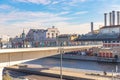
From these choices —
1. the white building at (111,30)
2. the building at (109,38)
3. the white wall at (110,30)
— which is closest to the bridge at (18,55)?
the building at (109,38)

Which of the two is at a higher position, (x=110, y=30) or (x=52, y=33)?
(x=110, y=30)

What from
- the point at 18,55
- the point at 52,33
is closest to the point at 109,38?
the point at 52,33

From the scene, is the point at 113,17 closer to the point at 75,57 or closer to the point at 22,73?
the point at 75,57

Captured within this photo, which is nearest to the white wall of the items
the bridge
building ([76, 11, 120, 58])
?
building ([76, 11, 120, 58])

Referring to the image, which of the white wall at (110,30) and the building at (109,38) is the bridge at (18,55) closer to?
the building at (109,38)

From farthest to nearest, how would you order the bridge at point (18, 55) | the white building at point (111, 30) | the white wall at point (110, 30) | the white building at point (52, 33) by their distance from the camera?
1. the white building at point (52, 33)
2. the white wall at point (110, 30)
3. the white building at point (111, 30)
4. the bridge at point (18, 55)

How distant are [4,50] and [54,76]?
581 inches

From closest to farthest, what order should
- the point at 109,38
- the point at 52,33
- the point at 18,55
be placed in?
the point at 18,55 < the point at 109,38 < the point at 52,33

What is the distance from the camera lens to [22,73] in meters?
50.3

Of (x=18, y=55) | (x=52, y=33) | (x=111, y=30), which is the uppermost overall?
(x=111, y=30)

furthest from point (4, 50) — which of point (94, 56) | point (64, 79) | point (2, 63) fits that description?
point (94, 56)

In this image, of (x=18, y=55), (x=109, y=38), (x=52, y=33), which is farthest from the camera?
(x=52, y=33)

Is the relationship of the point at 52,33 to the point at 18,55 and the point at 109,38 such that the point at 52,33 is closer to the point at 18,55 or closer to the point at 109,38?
the point at 109,38

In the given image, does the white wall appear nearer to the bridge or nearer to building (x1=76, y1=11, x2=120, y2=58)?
building (x1=76, y1=11, x2=120, y2=58)
